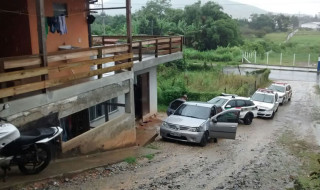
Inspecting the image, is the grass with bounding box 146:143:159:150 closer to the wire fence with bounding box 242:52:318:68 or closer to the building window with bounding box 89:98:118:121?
the building window with bounding box 89:98:118:121

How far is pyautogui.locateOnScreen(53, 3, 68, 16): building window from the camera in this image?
461 inches

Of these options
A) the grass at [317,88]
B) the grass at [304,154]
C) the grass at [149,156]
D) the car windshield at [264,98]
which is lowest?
the grass at [317,88]

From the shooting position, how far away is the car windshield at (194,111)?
47.6 ft

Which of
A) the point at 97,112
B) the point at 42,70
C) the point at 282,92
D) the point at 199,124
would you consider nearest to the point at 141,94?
the point at 97,112

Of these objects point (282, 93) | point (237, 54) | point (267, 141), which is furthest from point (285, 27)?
point (267, 141)

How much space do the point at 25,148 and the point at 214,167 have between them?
6052 mm

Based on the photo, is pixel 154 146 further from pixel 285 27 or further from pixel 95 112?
pixel 285 27

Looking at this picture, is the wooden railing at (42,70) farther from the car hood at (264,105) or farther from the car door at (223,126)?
the car hood at (264,105)

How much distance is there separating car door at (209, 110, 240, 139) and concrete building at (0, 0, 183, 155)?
358 cm

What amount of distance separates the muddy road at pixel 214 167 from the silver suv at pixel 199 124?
1.37 feet

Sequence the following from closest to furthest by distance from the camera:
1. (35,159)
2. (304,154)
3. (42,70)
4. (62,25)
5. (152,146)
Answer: (35,159) < (42,70) < (62,25) < (152,146) < (304,154)

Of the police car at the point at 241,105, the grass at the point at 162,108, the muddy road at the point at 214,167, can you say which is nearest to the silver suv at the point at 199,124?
the muddy road at the point at 214,167

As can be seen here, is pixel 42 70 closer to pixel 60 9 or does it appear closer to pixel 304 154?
pixel 60 9

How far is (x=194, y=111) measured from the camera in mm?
14773
